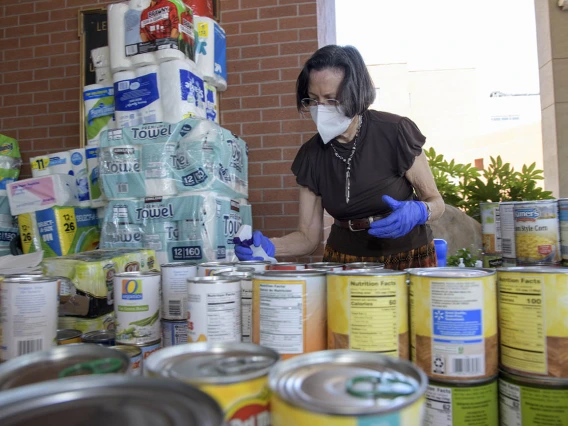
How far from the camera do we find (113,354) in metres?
0.69

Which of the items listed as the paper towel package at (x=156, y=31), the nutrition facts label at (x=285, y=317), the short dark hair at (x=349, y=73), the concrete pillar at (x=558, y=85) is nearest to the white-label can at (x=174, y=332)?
the nutrition facts label at (x=285, y=317)

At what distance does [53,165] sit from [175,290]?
204 centimetres

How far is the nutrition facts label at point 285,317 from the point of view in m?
0.82

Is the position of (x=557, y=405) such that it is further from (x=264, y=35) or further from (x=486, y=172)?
(x=486, y=172)

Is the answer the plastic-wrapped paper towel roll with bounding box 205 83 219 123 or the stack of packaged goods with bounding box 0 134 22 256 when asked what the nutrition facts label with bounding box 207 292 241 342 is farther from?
the stack of packaged goods with bounding box 0 134 22 256

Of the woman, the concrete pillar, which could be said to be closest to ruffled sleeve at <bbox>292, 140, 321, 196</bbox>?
the woman

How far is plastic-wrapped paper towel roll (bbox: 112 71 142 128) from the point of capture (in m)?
2.54

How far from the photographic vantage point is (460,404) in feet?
2.59

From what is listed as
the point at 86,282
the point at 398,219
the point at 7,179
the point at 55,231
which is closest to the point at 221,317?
the point at 86,282

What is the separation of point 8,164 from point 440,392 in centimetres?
339

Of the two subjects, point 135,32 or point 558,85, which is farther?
point 558,85

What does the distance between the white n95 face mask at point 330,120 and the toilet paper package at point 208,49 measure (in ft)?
3.99

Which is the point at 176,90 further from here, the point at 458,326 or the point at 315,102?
the point at 458,326

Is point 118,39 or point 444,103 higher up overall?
point 444,103
